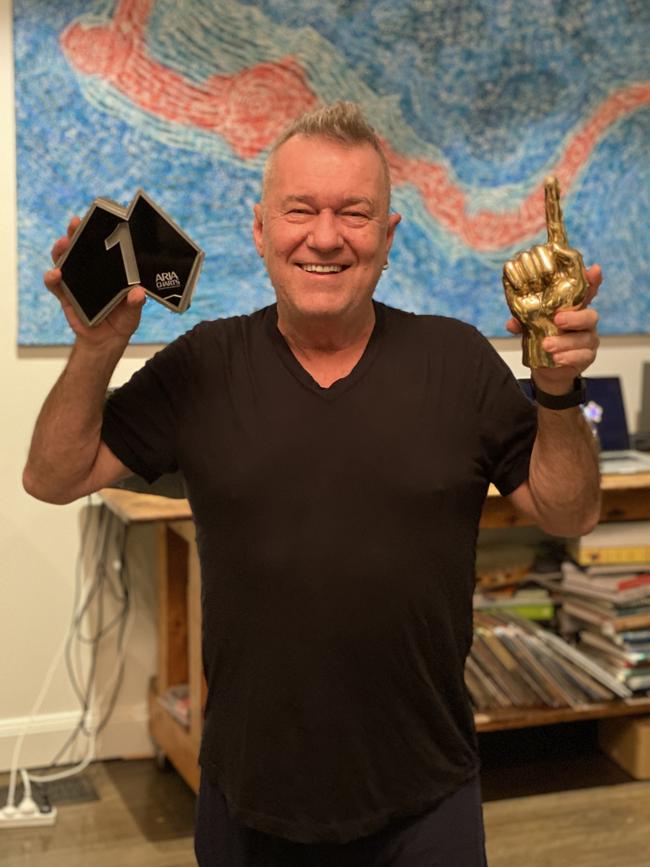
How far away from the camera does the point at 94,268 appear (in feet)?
4.59

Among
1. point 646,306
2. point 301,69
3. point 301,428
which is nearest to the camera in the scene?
point 301,428

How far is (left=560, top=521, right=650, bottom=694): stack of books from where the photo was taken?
10.2ft

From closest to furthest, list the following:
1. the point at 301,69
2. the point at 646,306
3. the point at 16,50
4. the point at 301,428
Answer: the point at 301,428 → the point at 16,50 → the point at 301,69 → the point at 646,306

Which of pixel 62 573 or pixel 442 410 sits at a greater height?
pixel 442 410

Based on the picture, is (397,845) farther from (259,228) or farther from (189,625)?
(189,625)

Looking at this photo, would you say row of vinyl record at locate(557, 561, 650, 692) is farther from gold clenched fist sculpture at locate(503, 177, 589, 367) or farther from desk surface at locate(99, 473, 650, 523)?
gold clenched fist sculpture at locate(503, 177, 589, 367)

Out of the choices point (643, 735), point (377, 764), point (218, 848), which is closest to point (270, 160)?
point (377, 764)

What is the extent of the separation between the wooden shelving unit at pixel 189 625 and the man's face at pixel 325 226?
1.43 metres

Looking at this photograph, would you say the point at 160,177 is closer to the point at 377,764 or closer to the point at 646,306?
the point at 646,306

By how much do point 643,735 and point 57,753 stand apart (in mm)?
1554

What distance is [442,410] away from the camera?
143 centimetres

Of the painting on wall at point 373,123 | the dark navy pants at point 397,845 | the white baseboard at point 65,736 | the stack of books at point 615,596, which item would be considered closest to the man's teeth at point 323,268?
the dark navy pants at point 397,845

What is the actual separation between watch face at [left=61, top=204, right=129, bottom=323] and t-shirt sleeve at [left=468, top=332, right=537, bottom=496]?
1.47 ft

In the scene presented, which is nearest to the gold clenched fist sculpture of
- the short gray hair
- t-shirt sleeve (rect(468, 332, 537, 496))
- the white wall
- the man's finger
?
the man's finger
